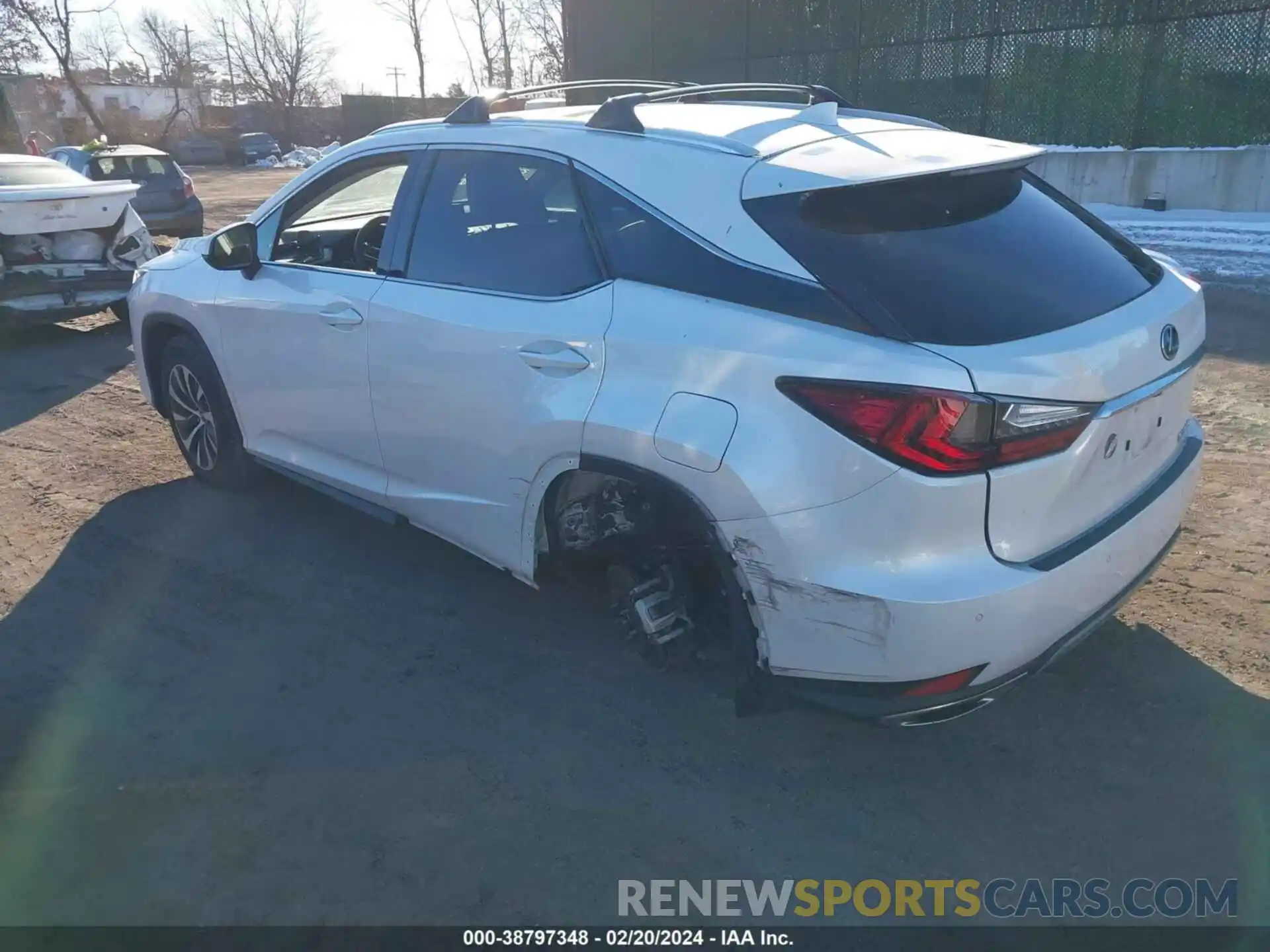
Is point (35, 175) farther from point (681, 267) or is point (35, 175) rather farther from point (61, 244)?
point (681, 267)

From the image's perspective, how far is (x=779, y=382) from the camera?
2641mm

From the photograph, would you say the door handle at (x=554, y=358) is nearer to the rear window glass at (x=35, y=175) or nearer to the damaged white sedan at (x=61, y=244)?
the damaged white sedan at (x=61, y=244)

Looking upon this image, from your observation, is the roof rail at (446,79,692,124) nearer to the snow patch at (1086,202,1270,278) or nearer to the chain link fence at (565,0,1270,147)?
the snow patch at (1086,202,1270,278)

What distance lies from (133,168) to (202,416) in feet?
41.6

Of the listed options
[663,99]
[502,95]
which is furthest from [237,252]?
[663,99]

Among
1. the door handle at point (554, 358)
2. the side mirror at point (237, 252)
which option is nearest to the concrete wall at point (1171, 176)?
the side mirror at point (237, 252)

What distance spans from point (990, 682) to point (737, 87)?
2.39 metres

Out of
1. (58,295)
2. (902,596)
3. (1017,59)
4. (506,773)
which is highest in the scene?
(1017,59)

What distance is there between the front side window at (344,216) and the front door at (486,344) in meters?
0.37

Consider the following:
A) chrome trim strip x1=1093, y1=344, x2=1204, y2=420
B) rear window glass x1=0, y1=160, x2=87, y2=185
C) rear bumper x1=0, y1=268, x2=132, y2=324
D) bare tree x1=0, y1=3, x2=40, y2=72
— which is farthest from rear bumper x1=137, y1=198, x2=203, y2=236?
bare tree x1=0, y1=3, x2=40, y2=72

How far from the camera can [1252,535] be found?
4.36m

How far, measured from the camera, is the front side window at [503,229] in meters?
3.37

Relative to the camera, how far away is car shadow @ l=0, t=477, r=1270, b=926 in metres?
2.74

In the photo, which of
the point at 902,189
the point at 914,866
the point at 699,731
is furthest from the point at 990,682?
the point at 902,189
